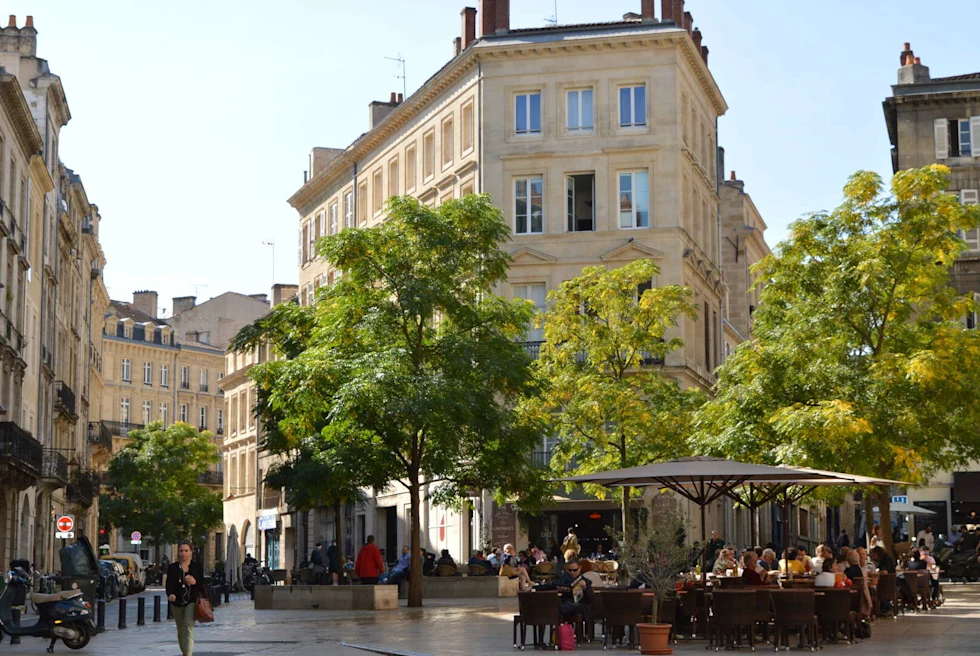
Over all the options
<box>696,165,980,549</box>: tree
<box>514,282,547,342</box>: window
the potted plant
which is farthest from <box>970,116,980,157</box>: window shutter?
the potted plant

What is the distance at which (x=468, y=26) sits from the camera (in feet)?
170

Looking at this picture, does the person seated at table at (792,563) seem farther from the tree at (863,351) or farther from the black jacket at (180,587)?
the black jacket at (180,587)

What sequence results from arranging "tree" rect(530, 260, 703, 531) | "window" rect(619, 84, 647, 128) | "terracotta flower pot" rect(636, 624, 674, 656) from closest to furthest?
"terracotta flower pot" rect(636, 624, 674, 656) → "tree" rect(530, 260, 703, 531) → "window" rect(619, 84, 647, 128)

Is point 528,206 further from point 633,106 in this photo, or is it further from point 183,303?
point 183,303

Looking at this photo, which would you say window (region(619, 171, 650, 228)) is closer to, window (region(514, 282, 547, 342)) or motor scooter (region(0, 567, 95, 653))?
window (region(514, 282, 547, 342))

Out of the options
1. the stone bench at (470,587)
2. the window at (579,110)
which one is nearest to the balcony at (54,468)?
the stone bench at (470,587)

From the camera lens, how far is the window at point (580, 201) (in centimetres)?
4794

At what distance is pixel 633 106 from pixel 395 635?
2869 centimetres

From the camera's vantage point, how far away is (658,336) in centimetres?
3809

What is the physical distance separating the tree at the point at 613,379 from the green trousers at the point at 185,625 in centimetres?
1956

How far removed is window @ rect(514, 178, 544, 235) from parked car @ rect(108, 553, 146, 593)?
19913mm

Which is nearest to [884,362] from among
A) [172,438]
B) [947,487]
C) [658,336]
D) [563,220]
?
[658,336]

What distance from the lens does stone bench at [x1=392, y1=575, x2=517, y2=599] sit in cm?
3484

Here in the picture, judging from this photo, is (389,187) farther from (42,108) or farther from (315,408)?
(315,408)
